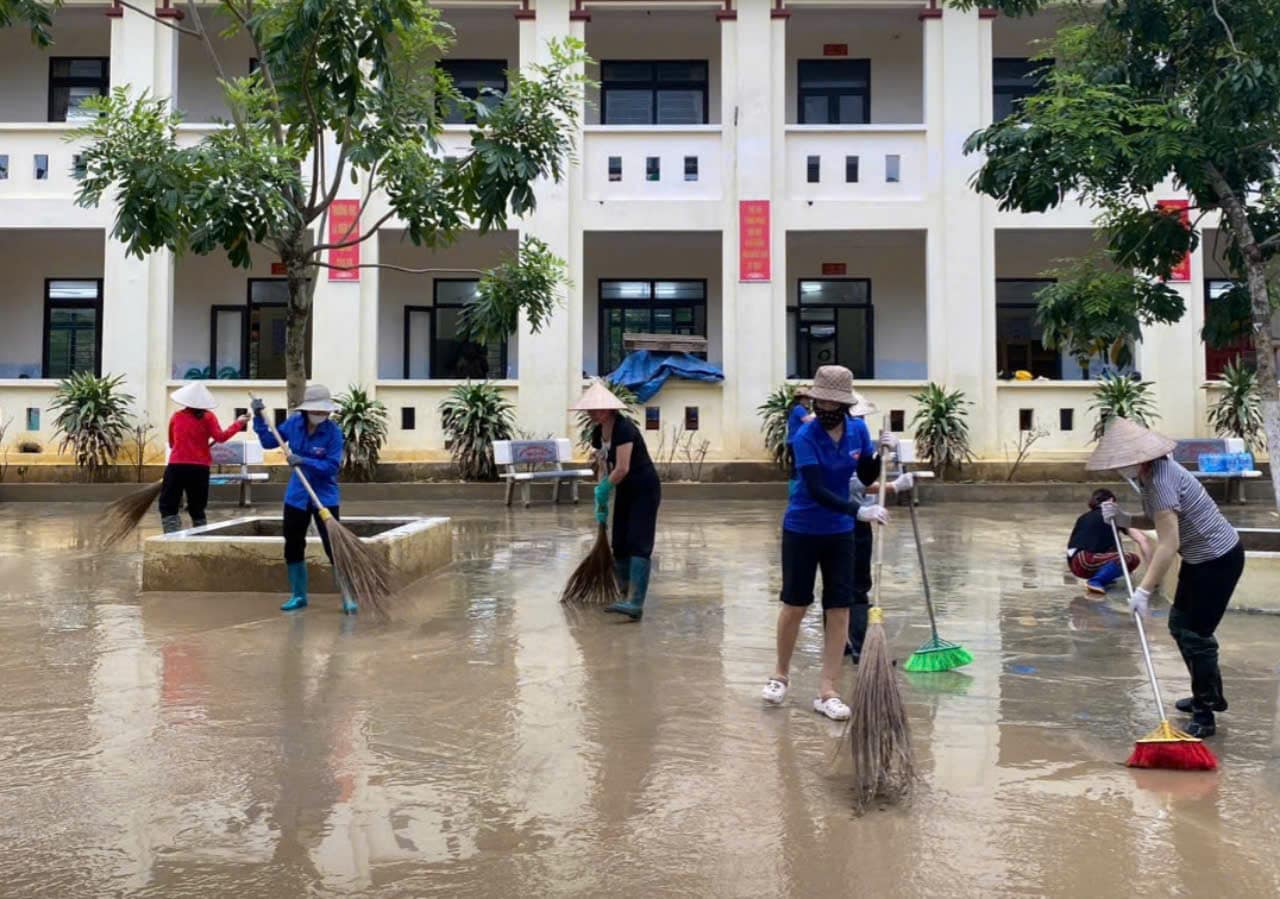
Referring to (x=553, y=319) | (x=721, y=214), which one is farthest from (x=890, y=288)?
(x=553, y=319)

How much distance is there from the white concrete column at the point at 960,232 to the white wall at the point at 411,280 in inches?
292

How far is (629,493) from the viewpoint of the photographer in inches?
305

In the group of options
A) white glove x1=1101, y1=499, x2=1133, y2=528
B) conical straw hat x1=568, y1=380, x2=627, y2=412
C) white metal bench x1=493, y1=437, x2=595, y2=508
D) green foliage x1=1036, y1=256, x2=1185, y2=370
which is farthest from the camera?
white metal bench x1=493, y1=437, x2=595, y2=508

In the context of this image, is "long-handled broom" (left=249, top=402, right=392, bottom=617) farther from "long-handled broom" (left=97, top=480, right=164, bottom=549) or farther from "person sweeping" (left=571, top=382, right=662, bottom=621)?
"long-handled broom" (left=97, top=480, right=164, bottom=549)

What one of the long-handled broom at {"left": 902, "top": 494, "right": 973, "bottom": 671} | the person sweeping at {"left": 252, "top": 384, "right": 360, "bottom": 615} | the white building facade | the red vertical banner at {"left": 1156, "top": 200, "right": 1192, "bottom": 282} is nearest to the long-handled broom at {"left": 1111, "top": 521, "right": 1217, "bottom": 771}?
the long-handled broom at {"left": 902, "top": 494, "right": 973, "bottom": 671}

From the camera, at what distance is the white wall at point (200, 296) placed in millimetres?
21062

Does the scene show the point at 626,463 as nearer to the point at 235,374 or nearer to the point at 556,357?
the point at 556,357

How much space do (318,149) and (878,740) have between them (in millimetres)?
6987

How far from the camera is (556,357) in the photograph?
1895 centimetres

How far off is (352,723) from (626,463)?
2961 mm

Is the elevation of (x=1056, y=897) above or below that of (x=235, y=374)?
below

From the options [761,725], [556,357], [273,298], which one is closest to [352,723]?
[761,725]

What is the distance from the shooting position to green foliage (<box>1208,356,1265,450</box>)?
1766 centimetres

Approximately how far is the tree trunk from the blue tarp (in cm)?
1107
